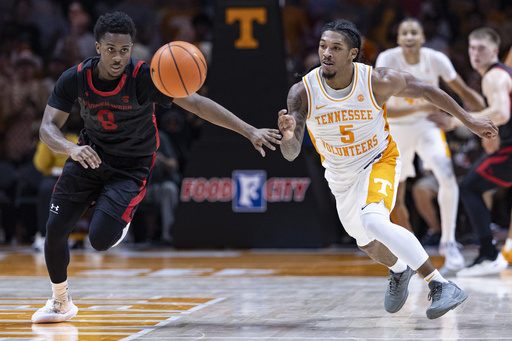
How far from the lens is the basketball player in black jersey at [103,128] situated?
468cm

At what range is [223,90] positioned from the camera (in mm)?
9906

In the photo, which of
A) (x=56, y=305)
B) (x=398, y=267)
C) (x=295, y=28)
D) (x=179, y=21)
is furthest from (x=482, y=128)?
(x=179, y=21)

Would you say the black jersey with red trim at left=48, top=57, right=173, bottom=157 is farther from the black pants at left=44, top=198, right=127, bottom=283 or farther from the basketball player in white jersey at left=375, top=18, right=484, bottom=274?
the basketball player in white jersey at left=375, top=18, right=484, bottom=274

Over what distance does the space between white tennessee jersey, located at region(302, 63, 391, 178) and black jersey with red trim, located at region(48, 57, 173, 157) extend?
3.06 feet

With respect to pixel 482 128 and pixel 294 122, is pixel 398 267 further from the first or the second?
pixel 294 122

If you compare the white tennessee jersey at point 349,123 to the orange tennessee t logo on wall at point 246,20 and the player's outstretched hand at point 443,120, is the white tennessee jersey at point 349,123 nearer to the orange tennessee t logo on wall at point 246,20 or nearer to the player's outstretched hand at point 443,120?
the player's outstretched hand at point 443,120

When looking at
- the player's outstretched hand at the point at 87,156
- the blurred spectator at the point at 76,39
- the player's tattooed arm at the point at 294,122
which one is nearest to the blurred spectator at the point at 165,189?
the blurred spectator at the point at 76,39

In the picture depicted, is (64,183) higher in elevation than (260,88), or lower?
lower

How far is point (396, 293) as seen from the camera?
481cm

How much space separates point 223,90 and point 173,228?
189 cm

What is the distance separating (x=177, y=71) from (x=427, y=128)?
3462mm

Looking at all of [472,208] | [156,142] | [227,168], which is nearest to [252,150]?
[227,168]

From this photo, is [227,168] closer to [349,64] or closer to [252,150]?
[252,150]

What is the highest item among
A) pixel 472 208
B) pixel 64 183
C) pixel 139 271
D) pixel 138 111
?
pixel 138 111
